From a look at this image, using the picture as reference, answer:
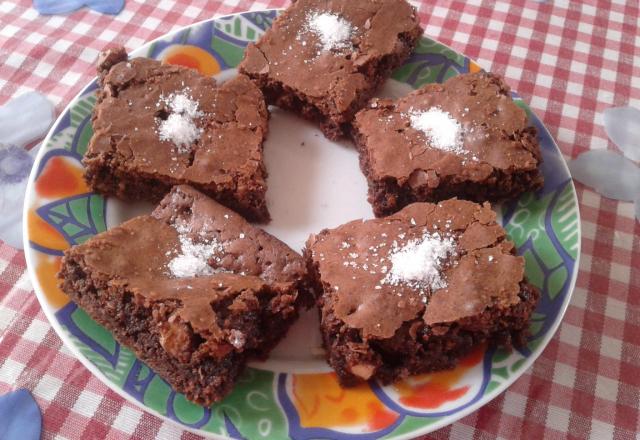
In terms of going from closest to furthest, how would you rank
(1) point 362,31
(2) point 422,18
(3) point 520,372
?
1. (3) point 520,372
2. (1) point 362,31
3. (2) point 422,18

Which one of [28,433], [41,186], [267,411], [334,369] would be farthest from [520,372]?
[41,186]

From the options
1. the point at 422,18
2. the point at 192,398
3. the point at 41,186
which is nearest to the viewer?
the point at 192,398

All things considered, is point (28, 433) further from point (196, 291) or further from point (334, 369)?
point (334, 369)

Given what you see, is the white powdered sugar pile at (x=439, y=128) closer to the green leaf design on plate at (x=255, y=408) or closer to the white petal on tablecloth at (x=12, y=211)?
the green leaf design on plate at (x=255, y=408)

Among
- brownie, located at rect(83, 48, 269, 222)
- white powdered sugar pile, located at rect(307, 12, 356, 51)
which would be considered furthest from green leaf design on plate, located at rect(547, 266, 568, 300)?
white powdered sugar pile, located at rect(307, 12, 356, 51)

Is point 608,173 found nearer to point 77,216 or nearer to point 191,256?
point 191,256

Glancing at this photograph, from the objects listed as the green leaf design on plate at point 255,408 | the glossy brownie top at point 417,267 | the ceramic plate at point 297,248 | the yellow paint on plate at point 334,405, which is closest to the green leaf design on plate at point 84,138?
the ceramic plate at point 297,248

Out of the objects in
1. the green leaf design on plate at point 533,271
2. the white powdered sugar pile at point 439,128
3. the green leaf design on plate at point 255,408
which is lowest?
the green leaf design on plate at point 255,408
